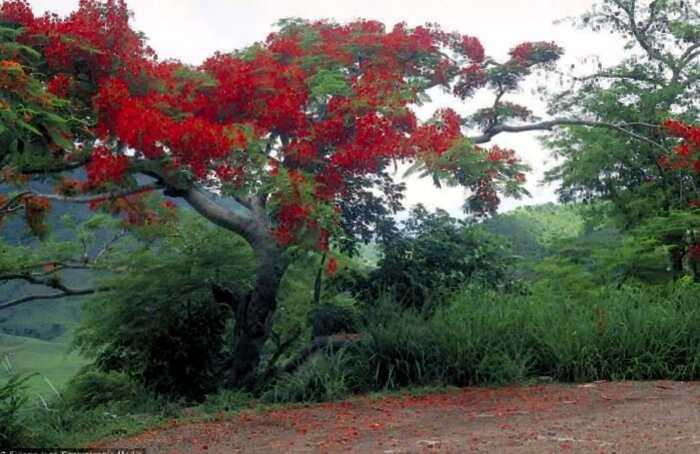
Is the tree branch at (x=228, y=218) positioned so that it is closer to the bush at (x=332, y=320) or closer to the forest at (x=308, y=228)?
the forest at (x=308, y=228)

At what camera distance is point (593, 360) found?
29.9ft

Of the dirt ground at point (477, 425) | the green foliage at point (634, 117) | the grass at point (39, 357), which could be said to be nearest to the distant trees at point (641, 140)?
the green foliage at point (634, 117)

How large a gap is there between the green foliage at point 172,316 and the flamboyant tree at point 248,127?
2.15 ft

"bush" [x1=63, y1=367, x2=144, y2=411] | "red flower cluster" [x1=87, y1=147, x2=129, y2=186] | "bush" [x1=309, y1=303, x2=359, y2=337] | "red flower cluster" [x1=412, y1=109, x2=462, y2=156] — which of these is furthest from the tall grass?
"bush" [x1=63, y1=367, x2=144, y2=411]

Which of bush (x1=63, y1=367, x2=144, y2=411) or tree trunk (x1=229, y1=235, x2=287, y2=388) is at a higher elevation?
tree trunk (x1=229, y1=235, x2=287, y2=388)

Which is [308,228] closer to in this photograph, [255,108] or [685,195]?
[255,108]

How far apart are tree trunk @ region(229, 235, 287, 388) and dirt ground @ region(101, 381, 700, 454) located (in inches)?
112

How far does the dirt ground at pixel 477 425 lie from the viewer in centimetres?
610

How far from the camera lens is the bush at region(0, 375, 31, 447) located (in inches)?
273

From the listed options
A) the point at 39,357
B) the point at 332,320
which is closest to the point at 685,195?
the point at 332,320

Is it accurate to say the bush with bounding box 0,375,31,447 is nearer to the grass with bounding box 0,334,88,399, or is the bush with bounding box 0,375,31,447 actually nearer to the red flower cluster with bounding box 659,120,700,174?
the red flower cluster with bounding box 659,120,700,174

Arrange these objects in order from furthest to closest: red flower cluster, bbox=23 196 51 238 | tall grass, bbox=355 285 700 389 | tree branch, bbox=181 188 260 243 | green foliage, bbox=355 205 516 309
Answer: red flower cluster, bbox=23 196 51 238
green foliage, bbox=355 205 516 309
tree branch, bbox=181 188 260 243
tall grass, bbox=355 285 700 389

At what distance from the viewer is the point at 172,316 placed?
11.7 m

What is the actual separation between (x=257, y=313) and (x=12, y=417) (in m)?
4.35
